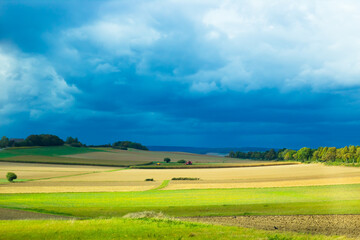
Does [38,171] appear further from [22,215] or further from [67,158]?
[22,215]

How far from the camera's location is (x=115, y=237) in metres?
18.5

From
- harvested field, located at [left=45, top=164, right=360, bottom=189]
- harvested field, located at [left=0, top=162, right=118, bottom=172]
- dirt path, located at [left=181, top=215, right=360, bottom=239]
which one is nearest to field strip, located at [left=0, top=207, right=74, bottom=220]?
dirt path, located at [left=181, top=215, right=360, bottom=239]

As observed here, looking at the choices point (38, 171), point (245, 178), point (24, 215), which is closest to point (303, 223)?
point (24, 215)

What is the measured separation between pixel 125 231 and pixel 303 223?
15.2 metres

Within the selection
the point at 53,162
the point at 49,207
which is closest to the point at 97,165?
the point at 53,162

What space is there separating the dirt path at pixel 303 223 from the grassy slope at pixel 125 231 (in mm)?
4928

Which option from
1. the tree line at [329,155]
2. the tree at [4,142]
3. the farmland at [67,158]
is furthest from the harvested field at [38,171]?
the tree line at [329,155]

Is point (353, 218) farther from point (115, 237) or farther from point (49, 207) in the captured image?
→ point (49, 207)

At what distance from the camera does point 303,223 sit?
2805 cm

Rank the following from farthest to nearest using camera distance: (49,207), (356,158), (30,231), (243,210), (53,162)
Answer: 1. (356,158)
2. (53,162)
3. (49,207)
4. (243,210)
5. (30,231)

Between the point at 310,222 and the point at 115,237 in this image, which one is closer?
the point at 115,237

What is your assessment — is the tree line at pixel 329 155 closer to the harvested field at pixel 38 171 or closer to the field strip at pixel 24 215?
the harvested field at pixel 38 171

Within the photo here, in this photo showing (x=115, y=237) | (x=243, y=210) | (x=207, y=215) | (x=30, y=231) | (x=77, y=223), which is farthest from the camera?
(x=243, y=210)

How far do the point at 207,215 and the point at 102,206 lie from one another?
11.5m
